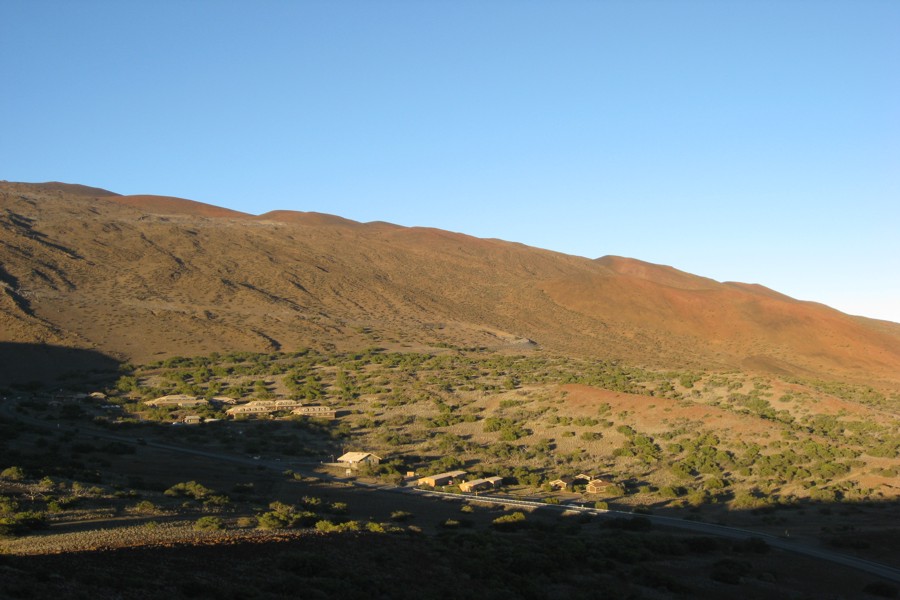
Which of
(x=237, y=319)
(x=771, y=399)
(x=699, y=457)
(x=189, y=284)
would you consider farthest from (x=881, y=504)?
(x=189, y=284)

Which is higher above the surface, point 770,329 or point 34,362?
point 770,329

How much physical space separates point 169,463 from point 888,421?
38.8 meters

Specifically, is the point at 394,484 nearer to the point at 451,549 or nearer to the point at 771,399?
the point at 451,549

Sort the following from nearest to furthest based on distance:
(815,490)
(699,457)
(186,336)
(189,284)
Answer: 1. (815,490)
2. (699,457)
3. (186,336)
4. (189,284)

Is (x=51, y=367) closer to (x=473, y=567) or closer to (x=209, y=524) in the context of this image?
(x=209, y=524)

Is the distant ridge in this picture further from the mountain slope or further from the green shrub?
the green shrub

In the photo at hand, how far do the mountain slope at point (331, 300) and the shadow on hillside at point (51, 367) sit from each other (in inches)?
85.0

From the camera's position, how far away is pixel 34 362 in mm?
58500

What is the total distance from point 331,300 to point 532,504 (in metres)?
63.3

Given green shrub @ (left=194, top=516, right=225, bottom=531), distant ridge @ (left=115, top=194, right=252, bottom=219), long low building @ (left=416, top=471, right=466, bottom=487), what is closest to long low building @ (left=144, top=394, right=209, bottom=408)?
long low building @ (left=416, top=471, right=466, bottom=487)

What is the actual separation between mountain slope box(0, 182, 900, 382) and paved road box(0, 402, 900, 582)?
24.6 m

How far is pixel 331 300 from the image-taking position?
9075 cm

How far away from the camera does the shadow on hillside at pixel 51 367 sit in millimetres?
54875

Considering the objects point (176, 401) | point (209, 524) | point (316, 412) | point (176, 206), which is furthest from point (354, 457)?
point (176, 206)
